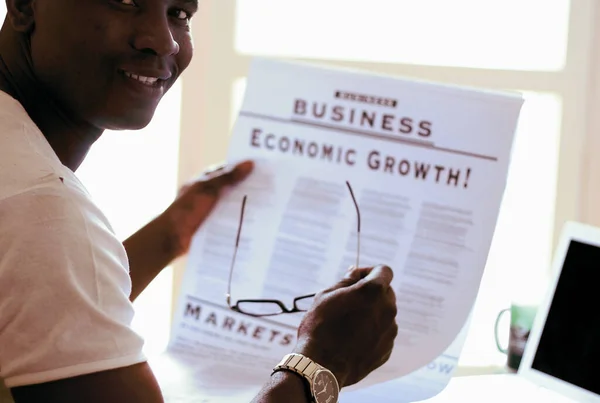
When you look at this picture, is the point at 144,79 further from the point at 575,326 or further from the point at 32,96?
the point at 575,326

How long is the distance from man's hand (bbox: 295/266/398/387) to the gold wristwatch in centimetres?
2

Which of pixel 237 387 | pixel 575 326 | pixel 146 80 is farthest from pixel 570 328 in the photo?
pixel 146 80

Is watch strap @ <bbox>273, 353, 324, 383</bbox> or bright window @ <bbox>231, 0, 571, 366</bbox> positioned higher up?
bright window @ <bbox>231, 0, 571, 366</bbox>

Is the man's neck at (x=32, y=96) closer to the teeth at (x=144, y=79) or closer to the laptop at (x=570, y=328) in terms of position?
the teeth at (x=144, y=79)

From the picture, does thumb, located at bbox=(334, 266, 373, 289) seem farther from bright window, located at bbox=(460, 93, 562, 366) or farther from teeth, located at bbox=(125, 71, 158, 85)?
bright window, located at bbox=(460, 93, 562, 366)

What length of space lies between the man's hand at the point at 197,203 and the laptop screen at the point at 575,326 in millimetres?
465

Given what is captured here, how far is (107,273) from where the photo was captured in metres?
0.57

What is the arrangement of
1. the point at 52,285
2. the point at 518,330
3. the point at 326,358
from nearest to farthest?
the point at 52,285, the point at 326,358, the point at 518,330

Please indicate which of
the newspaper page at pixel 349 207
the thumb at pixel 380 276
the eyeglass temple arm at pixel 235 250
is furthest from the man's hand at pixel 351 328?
the eyeglass temple arm at pixel 235 250

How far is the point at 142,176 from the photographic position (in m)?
1.52

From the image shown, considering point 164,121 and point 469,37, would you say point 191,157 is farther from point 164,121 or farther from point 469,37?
point 469,37

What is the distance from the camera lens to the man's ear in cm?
66

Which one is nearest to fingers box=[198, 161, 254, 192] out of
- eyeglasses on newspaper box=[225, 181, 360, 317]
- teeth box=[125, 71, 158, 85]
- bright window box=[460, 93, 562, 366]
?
eyeglasses on newspaper box=[225, 181, 360, 317]

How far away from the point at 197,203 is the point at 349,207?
0.75 ft
